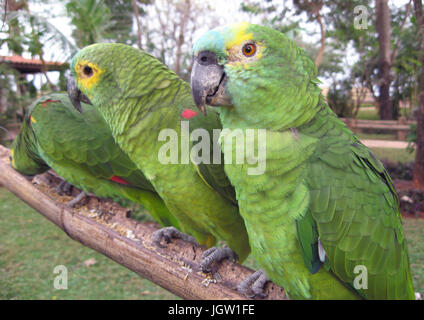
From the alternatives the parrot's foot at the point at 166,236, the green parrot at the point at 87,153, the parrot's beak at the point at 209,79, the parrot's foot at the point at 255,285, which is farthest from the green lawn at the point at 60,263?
the parrot's beak at the point at 209,79

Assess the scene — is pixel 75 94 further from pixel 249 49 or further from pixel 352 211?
pixel 352 211

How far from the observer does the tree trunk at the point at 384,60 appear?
3.84m

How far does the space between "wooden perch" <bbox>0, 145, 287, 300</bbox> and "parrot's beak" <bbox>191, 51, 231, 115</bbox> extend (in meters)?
0.66

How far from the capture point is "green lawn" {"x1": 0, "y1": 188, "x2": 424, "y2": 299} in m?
3.01

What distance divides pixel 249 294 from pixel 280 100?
67cm

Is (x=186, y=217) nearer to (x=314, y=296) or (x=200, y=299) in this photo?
(x=200, y=299)

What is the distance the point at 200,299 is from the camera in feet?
3.72

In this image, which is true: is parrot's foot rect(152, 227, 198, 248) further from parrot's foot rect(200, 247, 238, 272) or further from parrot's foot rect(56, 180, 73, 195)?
parrot's foot rect(56, 180, 73, 195)

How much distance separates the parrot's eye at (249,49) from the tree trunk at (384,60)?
3.18 metres

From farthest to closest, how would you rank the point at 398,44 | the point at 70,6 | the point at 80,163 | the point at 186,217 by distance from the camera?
the point at 398,44
the point at 70,6
the point at 80,163
the point at 186,217

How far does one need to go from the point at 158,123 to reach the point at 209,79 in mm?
450

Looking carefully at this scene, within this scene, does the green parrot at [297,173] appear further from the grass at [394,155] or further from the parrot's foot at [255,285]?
the grass at [394,155]

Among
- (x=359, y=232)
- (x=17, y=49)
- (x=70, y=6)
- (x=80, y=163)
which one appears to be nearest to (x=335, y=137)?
(x=359, y=232)
